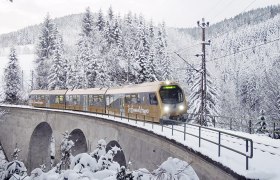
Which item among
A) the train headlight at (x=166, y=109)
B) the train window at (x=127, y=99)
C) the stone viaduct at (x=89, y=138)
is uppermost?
the train window at (x=127, y=99)

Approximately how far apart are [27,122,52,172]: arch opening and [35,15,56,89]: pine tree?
90.6ft

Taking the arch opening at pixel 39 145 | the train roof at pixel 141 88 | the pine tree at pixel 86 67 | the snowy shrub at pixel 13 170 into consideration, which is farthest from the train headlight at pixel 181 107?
the pine tree at pixel 86 67

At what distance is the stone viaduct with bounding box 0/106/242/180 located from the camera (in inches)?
505

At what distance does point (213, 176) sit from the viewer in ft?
34.4

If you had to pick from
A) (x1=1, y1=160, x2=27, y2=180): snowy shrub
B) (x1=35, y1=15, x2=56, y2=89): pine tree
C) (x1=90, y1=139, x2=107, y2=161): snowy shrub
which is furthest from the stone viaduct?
(x1=35, y1=15, x2=56, y2=89): pine tree

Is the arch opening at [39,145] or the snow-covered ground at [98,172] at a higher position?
the snow-covered ground at [98,172]

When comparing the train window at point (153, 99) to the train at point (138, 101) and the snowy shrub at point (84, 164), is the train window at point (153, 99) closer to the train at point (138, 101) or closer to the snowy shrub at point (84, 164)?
the train at point (138, 101)

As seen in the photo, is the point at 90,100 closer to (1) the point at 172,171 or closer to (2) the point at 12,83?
(1) the point at 172,171

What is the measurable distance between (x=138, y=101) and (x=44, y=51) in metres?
52.8

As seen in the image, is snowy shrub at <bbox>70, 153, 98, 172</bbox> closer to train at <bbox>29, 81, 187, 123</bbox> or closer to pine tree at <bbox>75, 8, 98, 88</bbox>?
train at <bbox>29, 81, 187, 123</bbox>

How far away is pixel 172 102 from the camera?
75.0ft

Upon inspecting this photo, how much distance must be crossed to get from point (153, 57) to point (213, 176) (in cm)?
4520

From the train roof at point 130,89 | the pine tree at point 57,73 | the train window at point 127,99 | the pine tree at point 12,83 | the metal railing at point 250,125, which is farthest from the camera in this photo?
the pine tree at point 12,83

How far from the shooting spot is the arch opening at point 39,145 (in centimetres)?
4159
